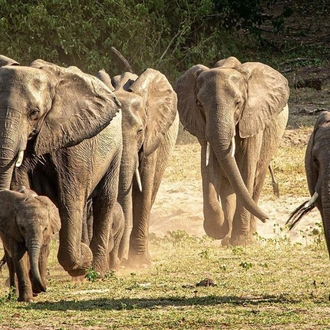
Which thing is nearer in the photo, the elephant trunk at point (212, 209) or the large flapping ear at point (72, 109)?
the large flapping ear at point (72, 109)

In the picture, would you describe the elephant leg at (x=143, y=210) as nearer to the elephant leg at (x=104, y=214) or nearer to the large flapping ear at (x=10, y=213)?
the elephant leg at (x=104, y=214)

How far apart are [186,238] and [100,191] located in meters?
2.72

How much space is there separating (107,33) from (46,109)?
12042 millimetres

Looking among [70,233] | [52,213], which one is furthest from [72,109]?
[52,213]

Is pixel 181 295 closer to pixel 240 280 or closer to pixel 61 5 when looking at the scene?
pixel 240 280

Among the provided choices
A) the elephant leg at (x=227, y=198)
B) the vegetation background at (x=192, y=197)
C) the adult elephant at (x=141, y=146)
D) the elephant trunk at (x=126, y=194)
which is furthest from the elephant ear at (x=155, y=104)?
the vegetation background at (x=192, y=197)

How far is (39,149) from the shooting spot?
9.74 metres

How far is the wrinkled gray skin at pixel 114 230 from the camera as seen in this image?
38.3 feet

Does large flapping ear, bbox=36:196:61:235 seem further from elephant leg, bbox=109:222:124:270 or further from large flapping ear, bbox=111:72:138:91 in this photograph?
large flapping ear, bbox=111:72:138:91

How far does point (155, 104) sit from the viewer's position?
13.1 meters

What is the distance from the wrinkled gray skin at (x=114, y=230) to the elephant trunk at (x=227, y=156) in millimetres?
1352

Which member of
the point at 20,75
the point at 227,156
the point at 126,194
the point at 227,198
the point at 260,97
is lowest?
the point at 227,198

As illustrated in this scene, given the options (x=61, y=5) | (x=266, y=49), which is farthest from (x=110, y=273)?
(x=266, y=49)

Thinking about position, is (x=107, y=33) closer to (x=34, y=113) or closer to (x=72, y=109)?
(x=72, y=109)
